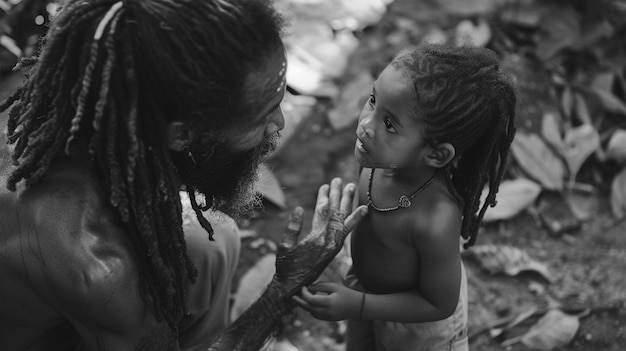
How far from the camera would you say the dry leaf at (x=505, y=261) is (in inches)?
125

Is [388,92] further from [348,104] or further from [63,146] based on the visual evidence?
[348,104]

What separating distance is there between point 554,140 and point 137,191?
2460 mm

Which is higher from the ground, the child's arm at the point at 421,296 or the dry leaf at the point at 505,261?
the child's arm at the point at 421,296


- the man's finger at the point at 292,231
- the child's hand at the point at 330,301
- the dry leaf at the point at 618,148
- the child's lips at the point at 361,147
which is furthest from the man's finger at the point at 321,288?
the dry leaf at the point at 618,148

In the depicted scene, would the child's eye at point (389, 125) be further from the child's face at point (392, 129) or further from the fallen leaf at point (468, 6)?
the fallen leaf at point (468, 6)

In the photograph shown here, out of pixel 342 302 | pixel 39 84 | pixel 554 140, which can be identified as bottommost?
pixel 554 140

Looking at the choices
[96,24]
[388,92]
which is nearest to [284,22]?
[388,92]

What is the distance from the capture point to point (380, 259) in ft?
6.93

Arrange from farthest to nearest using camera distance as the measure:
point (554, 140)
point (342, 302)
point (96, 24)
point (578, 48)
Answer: point (578, 48), point (554, 140), point (342, 302), point (96, 24)

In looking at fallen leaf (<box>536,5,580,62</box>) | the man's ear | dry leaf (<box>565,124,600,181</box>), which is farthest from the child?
fallen leaf (<box>536,5,580,62</box>)

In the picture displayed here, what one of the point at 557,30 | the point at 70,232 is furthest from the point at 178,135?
the point at 557,30

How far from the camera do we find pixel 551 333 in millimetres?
2854

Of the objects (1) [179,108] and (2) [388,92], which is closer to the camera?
(1) [179,108]

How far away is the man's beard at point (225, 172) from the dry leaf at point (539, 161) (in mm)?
1811
